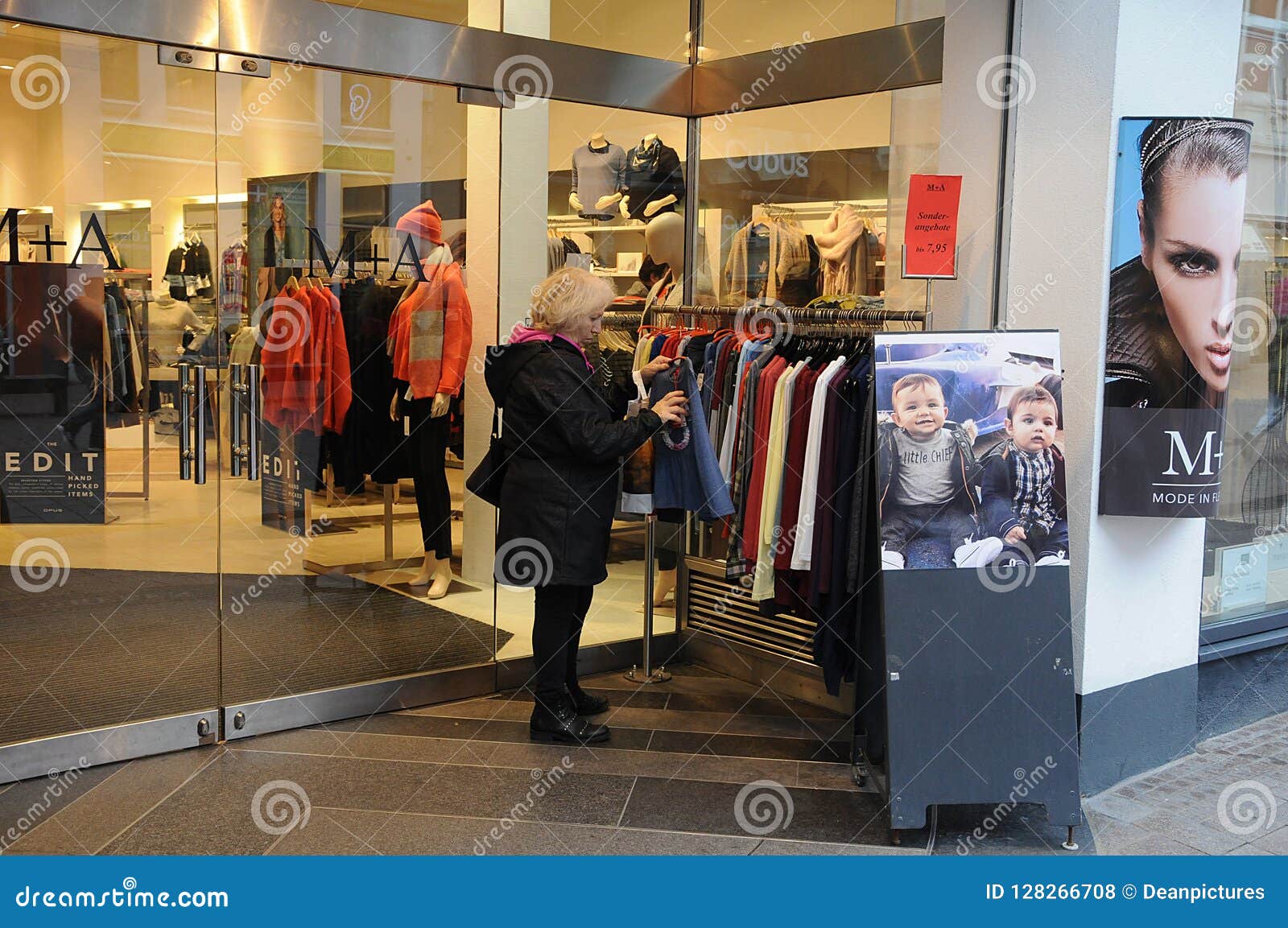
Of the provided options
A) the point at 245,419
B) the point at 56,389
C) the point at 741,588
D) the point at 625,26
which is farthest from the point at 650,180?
the point at 56,389

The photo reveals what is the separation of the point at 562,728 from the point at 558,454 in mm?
954

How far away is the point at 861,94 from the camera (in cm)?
450

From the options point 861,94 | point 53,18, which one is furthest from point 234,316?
point 861,94

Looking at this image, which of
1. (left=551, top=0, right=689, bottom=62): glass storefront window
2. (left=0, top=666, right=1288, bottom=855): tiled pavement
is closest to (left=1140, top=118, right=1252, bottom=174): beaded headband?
(left=0, top=666, right=1288, bottom=855): tiled pavement

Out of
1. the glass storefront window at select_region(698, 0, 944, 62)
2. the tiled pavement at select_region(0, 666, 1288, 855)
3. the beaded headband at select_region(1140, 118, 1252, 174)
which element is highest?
the glass storefront window at select_region(698, 0, 944, 62)

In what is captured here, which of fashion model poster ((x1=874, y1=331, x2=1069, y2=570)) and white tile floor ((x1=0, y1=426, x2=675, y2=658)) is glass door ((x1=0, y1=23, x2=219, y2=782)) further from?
fashion model poster ((x1=874, y1=331, x2=1069, y2=570))

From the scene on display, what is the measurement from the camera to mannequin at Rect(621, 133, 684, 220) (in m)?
5.01

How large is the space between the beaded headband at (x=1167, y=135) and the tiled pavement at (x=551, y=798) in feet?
6.38

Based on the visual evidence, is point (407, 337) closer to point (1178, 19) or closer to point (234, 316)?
point (234, 316)

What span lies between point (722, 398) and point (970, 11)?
1.49m

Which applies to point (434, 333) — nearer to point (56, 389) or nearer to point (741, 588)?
point (56, 389)

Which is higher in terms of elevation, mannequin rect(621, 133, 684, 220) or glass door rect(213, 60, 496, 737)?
mannequin rect(621, 133, 684, 220)

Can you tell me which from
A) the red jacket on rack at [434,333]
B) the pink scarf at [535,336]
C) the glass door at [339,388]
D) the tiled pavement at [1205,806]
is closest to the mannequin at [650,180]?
the glass door at [339,388]

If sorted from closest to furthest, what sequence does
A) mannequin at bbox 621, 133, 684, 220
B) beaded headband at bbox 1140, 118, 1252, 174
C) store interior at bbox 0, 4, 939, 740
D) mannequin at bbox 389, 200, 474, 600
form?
beaded headband at bbox 1140, 118, 1252, 174
store interior at bbox 0, 4, 939, 740
mannequin at bbox 389, 200, 474, 600
mannequin at bbox 621, 133, 684, 220
